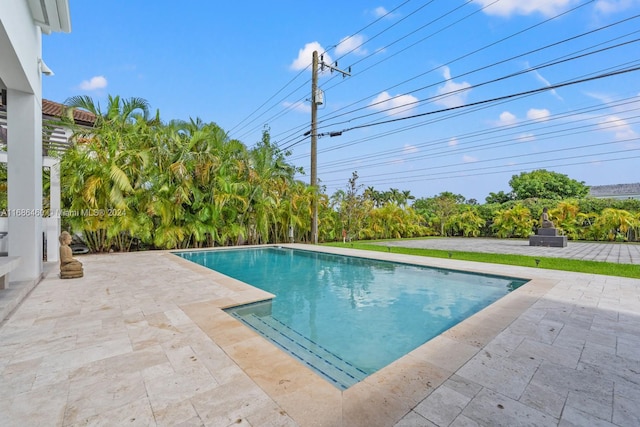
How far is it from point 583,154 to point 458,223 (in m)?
9.50

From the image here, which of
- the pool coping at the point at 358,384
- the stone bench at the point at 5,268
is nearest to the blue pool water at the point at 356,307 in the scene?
the pool coping at the point at 358,384

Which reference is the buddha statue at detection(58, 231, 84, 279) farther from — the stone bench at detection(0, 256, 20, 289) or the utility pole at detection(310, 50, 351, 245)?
the utility pole at detection(310, 50, 351, 245)

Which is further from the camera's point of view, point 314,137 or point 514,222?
point 514,222

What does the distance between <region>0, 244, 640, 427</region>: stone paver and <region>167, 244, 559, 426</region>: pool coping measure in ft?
0.04

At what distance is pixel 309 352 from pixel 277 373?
1.00 m

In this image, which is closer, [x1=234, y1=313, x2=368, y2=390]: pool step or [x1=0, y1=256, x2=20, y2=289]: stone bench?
[x1=234, y1=313, x2=368, y2=390]: pool step

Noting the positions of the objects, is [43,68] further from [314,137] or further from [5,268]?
[314,137]

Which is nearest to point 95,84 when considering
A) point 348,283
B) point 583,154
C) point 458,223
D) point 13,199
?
point 13,199

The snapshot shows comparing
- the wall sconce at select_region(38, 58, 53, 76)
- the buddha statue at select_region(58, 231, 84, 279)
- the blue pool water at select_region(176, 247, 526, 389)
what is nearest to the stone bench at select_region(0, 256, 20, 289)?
the buddha statue at select_region(58, 231, 84, 279)

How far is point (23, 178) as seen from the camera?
5133 millimetres

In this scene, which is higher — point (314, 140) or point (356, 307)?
point (314, 140)

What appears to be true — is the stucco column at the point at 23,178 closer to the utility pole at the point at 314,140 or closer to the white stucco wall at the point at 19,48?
the white stucco wall at the point at 19,48

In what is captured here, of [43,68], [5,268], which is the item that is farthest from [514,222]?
[5,268]

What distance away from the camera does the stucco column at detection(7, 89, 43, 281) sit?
16.5 feet
